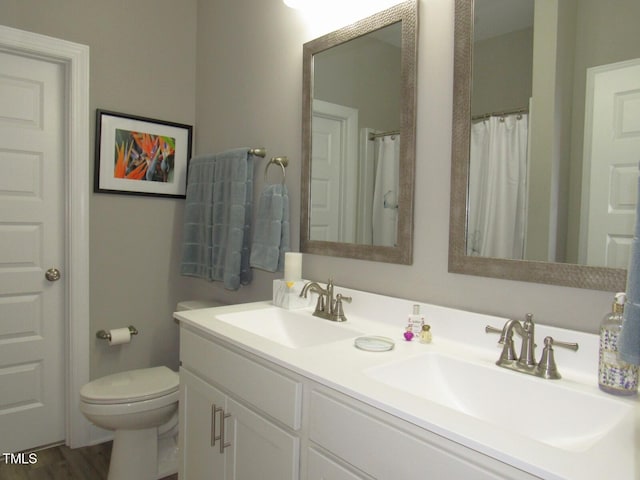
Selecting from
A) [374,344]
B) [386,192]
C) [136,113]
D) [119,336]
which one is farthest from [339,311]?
[136,113]

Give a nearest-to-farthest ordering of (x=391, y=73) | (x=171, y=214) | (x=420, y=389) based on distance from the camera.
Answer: (x=420, y=389), (x=391, y=73), (x=171, y=214)

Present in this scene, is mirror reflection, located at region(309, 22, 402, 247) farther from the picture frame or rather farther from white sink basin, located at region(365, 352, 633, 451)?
the picture frame

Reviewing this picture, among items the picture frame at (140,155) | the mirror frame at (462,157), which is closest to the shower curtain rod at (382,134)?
the mirror frame at (462,157)

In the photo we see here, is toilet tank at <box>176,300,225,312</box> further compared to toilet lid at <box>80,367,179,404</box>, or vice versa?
toilet tank at <box>176,300,225,312</box>

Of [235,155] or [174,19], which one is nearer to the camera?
[235,155]

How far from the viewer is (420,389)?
3.67 feet

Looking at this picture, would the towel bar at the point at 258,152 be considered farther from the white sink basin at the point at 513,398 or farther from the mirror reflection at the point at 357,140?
the white sink basin at the point at 513,398

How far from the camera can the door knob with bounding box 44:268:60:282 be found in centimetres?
223

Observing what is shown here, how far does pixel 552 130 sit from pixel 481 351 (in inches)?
24.1

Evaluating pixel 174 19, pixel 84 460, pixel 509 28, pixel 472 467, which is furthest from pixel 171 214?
pixel 472 467

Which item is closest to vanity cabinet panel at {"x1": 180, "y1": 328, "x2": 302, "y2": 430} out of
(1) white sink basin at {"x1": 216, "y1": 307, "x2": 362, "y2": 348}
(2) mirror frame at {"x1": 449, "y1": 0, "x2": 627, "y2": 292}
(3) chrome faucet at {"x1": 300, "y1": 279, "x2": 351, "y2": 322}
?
(1) white sink basin at {"x1": 216, "y1": 307, "x2": 362, "y2": 348}

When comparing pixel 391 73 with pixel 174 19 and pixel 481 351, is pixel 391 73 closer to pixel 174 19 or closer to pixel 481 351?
pixel 481 351

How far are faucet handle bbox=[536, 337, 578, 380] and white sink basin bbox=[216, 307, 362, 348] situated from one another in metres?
0.61

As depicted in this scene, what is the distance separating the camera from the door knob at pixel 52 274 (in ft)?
7.32
